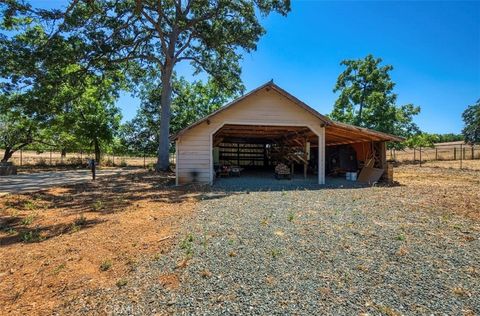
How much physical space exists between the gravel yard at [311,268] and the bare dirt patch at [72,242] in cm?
31

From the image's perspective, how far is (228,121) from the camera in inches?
505

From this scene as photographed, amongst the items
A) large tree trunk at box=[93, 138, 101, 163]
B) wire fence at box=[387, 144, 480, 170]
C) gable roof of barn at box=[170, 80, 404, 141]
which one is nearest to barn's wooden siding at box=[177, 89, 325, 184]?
gable roof of barn at box=[170, 80, 404, 141]

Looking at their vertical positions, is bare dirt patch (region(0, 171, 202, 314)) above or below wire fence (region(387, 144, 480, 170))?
below

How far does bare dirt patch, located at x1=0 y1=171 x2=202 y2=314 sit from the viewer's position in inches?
139

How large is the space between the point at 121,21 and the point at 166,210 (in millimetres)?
14604

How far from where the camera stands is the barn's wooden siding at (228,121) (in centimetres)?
1276

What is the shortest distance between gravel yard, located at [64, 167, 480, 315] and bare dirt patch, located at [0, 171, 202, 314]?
314 mm

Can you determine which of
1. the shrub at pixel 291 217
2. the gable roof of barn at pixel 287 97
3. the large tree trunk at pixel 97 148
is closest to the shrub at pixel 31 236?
the shrub at pixel 291 217

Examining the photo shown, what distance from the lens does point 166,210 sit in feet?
25.2

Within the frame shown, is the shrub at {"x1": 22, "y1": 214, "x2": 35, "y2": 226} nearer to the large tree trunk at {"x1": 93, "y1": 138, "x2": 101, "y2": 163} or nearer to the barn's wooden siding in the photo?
the barn's wooden siding

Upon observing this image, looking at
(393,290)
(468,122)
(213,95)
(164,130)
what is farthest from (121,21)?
(468,122)

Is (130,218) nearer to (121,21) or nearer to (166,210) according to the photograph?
(166,210)

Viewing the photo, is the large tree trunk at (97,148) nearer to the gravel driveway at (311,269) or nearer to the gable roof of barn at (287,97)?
the gable roof of barn at (287,97)

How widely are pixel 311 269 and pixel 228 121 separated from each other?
9.52 metres
